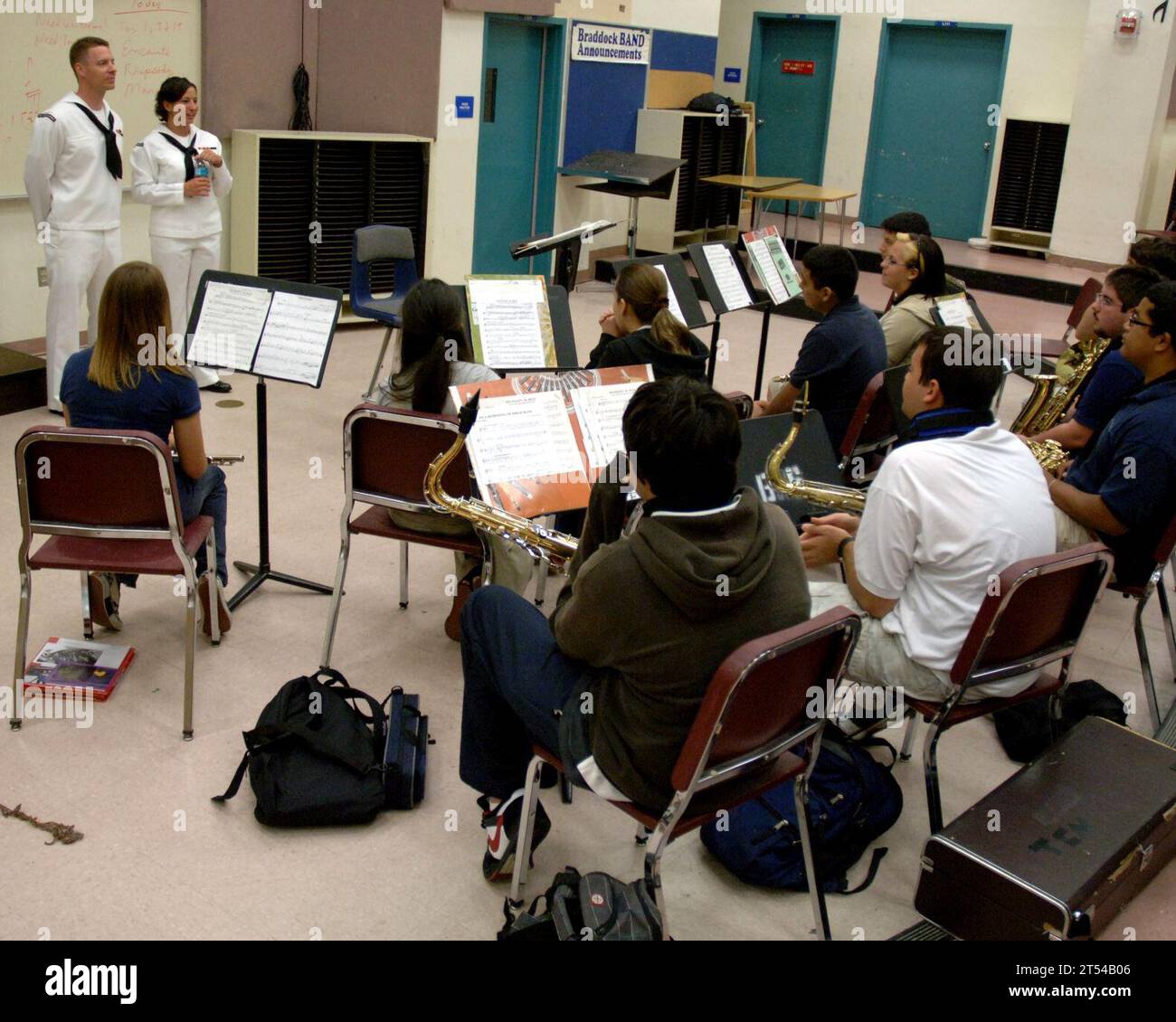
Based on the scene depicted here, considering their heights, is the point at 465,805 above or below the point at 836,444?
below

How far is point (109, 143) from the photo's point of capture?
5.36m

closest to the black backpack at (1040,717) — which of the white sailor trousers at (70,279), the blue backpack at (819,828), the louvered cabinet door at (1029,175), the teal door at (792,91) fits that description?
the blue backpack at (819,828)

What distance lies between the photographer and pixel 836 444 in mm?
4660

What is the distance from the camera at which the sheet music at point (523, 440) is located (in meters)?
3.23

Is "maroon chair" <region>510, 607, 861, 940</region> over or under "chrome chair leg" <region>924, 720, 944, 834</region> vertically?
over

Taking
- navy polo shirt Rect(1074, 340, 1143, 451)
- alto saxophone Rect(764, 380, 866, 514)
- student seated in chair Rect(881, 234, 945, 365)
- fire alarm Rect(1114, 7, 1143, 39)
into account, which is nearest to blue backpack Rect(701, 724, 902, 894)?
alto saxophone Rect(764, 380, 866, 514)

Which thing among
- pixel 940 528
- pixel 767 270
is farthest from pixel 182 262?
pixel 940 528

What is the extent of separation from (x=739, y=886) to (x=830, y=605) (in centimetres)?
73

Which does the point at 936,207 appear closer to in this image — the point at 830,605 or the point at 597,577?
the point at 830,605

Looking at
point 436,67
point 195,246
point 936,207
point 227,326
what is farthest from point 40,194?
point 936,207

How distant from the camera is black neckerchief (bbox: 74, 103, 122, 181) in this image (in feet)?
17.4

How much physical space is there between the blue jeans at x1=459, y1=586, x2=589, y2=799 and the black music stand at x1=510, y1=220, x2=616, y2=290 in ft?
7.70

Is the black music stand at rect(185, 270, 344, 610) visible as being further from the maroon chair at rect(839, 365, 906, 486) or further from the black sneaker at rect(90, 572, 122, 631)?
the maroon chair at rect(839, 365, 906, 486)

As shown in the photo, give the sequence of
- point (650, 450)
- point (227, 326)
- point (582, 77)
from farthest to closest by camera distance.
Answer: point (582, 77)
point (227, 326)
point (650, 450)
